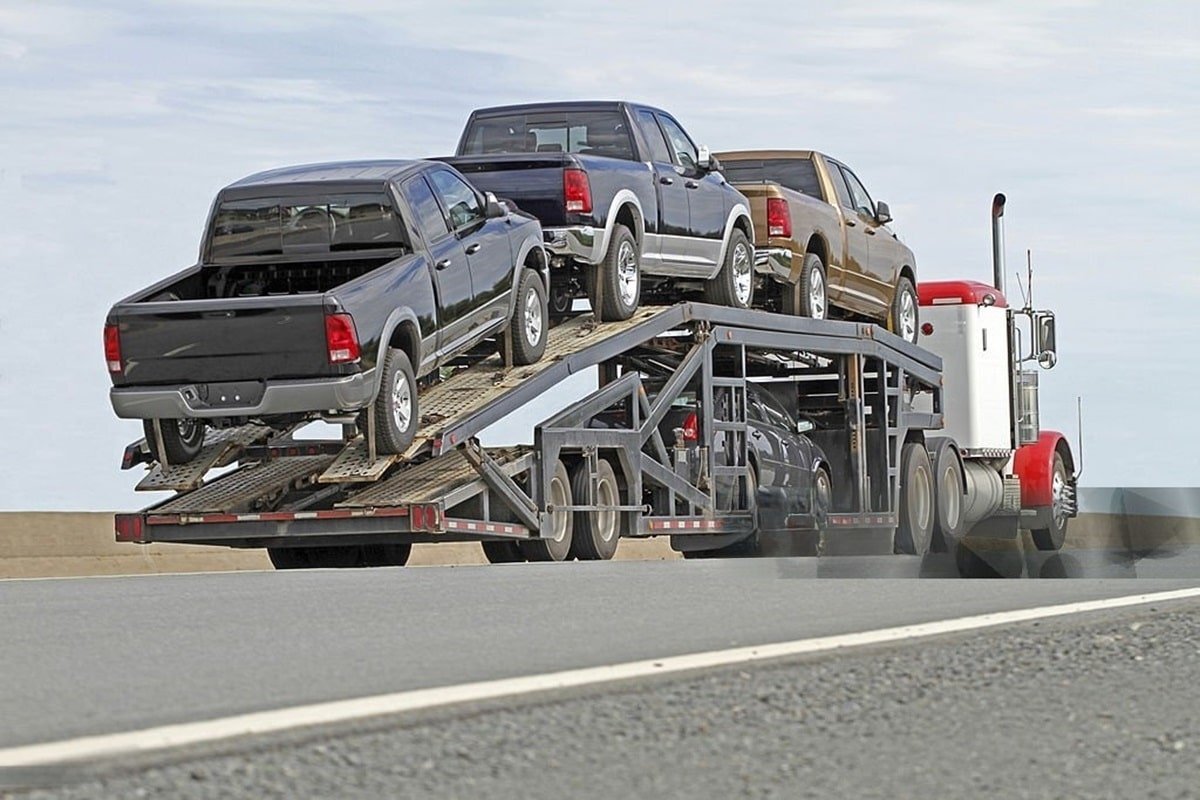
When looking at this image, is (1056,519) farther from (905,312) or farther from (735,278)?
(735,278)

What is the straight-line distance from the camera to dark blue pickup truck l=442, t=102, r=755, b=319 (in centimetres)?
1702

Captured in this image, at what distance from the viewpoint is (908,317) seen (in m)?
23.2

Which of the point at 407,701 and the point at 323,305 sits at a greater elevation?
the point at 323,305

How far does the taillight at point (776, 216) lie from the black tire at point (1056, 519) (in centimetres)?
713

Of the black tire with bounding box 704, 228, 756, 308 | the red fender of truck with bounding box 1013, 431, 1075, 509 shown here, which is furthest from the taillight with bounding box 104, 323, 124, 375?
the red fender of truck with bounding box 1013, 431, 1075, 509

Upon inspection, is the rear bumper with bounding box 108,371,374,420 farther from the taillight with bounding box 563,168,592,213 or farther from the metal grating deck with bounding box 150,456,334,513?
the taillight with bounding box 563,168,592,213

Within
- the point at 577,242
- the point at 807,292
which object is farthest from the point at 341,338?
the point at 807,292

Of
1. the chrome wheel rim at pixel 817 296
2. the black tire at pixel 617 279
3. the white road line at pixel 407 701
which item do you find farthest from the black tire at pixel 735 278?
the white road line at pixel 407 701

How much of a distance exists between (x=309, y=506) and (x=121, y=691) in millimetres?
9309

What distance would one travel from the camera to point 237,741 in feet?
17.7

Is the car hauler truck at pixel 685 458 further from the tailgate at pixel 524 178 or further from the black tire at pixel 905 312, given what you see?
the tailgate at pixel 524 178

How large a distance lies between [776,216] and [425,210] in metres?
5.43

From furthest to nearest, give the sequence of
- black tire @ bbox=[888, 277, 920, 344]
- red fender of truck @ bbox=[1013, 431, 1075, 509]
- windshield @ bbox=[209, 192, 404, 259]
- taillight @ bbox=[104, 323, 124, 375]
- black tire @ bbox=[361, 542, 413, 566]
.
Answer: red fender of truck @ bbox=[1013, 431, 1075, 509], black tire @ bbox=[888, 277, 920, 344], black tire @ bbox=[361, 542, 413, 566], windshield @ bbox=[209, 192, 404, 259], taillight @ bbox=[104, 323, 124, 375]

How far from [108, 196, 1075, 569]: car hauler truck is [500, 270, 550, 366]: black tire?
0.54ft
